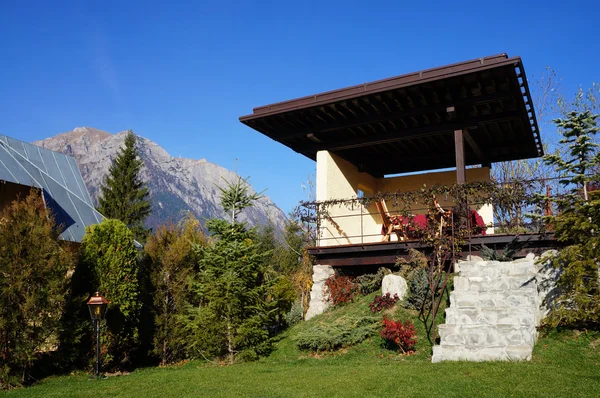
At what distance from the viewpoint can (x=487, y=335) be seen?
8.41 meters

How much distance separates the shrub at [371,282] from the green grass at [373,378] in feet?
9.43

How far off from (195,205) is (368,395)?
169 m

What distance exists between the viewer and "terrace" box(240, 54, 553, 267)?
41.1 feet

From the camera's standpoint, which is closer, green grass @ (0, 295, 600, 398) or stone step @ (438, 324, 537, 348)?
green grass @ (0, 295, 600, 398)

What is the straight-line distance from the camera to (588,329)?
29.1 feet

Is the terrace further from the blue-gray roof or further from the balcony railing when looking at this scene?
the blue-gray roof

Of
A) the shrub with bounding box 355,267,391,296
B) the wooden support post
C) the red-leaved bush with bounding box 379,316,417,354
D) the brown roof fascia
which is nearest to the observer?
the red-leaved bush with bounding box 379,316,417,354

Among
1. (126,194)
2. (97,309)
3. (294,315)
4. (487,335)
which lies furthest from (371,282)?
(126,194)

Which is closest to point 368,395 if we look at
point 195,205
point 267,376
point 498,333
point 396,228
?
point 267,376

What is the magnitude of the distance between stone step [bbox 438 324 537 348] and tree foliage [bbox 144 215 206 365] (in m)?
6.11

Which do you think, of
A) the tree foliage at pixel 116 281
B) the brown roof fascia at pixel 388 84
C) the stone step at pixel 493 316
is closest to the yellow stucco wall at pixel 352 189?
the brown roof fascia at pixel 388 84

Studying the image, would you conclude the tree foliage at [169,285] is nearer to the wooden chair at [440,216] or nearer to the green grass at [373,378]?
the green grass at [373,378]

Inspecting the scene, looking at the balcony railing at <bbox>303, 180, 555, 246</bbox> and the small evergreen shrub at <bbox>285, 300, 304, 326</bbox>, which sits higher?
the balcony railing at <bbox>303, 180, 555, 246</bbox>

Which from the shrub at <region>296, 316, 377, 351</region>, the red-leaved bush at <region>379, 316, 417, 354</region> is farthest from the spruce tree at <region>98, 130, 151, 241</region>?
the red-leaved bush at <region>379, 316, 417, 354</region>
